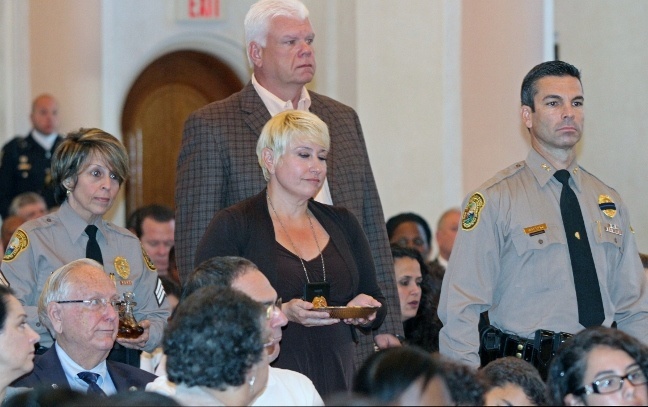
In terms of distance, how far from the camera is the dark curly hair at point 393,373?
2682mm

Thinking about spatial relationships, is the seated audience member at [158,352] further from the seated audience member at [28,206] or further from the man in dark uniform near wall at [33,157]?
the man in dark uniform near wall at [33,157]

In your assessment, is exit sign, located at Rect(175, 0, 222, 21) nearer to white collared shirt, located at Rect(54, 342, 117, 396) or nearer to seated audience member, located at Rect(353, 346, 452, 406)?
white collared shirt, located at Rect(54, 342, 117, 396)

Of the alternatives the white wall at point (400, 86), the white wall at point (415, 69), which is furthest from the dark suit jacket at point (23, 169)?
the white wall at point (400, 86)

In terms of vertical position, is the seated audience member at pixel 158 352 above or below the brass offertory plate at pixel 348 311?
below

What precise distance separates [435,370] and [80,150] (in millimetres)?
2484

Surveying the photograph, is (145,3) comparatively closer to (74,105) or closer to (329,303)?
(74,105)

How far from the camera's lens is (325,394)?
4168mm

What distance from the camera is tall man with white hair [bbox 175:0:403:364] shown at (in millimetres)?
4770

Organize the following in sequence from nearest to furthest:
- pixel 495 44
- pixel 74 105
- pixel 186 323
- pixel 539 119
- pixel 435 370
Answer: pixel 435 370, pixel 186 323, pixel 539 119, pixel 495 44, pixel 74 105

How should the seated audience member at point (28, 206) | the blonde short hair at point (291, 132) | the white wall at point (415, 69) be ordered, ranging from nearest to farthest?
the blonde short hair at point (291, 132) → the seated audience member at point (28, 206) → the white wall at point (415, 69)

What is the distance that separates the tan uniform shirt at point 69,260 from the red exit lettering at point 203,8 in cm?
484

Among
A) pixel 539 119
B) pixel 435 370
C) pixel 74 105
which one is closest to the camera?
pixel 435 370

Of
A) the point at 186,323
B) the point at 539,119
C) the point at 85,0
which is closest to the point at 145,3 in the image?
the point at 85,0

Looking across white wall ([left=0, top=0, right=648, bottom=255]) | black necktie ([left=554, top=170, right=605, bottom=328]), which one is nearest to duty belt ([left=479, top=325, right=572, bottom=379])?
black necktie ([left=554, top=170, right=605, bottom=328])
